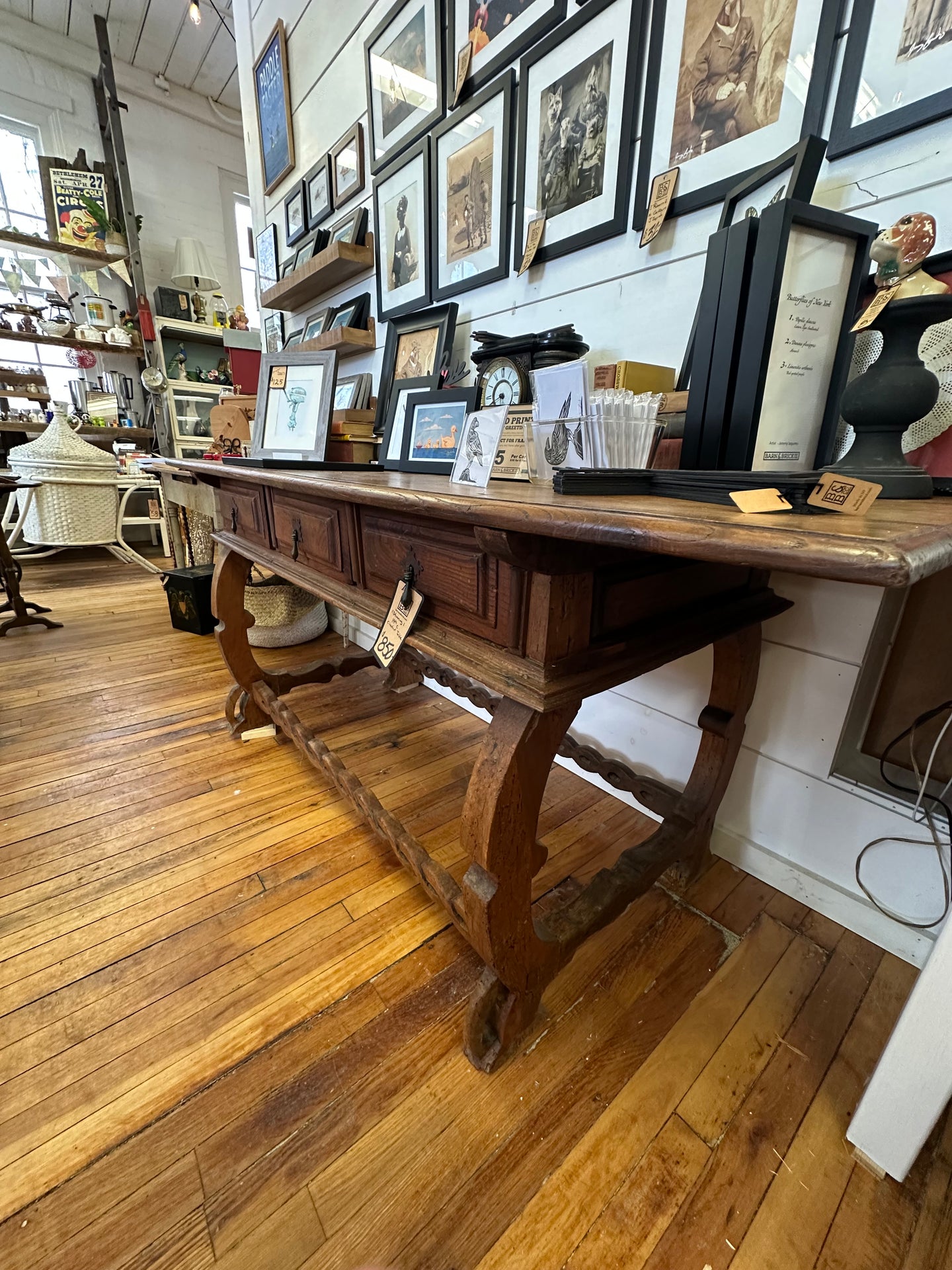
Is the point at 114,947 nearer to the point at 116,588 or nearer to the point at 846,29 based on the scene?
the point at 846,29

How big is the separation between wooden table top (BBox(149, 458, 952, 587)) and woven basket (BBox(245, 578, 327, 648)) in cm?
184

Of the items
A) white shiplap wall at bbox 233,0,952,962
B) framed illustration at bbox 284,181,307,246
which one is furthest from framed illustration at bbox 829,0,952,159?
framed illustration at bbox 284,181,307,246

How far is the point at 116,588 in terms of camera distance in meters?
3.34

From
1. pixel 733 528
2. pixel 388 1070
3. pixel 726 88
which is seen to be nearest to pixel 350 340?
pixel 726 88

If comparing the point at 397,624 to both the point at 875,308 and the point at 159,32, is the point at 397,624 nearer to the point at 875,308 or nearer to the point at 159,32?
the point at 875,308

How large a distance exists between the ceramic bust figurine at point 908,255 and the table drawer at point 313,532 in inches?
31.4

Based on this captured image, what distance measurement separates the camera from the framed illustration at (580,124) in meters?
0.95

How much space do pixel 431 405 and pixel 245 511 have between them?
1.88 ft

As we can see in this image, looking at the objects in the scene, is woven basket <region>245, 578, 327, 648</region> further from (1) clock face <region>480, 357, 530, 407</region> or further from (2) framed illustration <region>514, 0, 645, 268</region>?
(2) framed illustration <region>514, 0, 645, 268</region>

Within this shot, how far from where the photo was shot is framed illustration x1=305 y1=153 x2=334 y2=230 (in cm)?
193

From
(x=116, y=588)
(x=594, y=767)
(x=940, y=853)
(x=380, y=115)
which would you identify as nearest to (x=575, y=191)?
(x=380, y=115)

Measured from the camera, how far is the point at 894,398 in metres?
0.58

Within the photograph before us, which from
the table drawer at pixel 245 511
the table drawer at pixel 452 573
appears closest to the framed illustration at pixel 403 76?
the table drawer at pixel 245 511

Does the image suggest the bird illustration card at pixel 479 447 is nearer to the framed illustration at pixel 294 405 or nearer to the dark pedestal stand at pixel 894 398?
the dark pedestal stand at pixel 894 398
